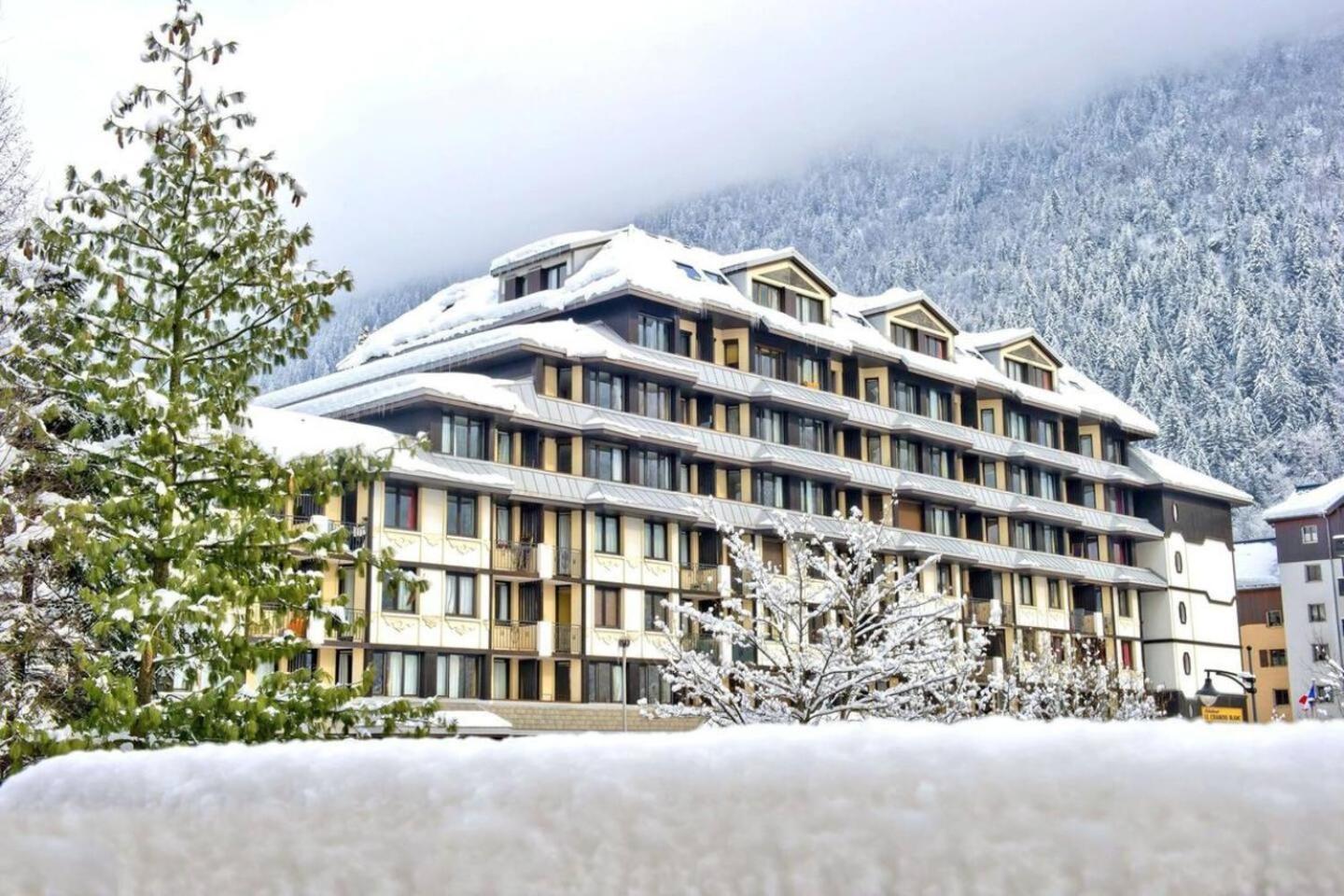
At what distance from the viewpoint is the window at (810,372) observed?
59.0m

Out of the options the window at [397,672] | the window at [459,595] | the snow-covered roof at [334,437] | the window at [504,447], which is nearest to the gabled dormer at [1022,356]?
the window at [504,447]

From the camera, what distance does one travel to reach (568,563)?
4891 cm

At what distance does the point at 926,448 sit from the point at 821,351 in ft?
23.2

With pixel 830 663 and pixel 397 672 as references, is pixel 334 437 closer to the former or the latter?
pixel 397 672

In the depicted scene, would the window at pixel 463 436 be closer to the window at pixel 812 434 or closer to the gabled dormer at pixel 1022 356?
the window at pixel 812 434

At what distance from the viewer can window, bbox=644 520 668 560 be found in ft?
169

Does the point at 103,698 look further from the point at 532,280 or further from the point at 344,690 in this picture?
the point at 532,280

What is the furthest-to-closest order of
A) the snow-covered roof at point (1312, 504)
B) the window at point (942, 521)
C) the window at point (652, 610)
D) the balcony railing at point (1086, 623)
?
the snow-covered roof at point (1312, 504) < the balcony railing at point (1086, 623) < the window at point (942, 521) < the window at point (652, 610)

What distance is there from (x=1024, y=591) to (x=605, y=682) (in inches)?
946

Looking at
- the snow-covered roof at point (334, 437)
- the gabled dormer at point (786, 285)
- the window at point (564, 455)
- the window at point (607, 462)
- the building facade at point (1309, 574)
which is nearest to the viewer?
the snow-covered roof at point (334, 437)

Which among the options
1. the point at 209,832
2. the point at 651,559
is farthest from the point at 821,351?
the point at 209,832

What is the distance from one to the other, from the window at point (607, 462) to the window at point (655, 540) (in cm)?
182

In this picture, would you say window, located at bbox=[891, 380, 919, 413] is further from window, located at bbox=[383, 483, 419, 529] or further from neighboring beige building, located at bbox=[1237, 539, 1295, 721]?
neighboring beige building, located at bbox=[1237, 539, 1295, 721]

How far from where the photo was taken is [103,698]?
1195cm
